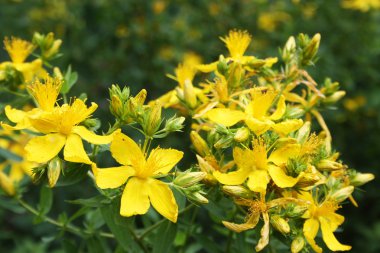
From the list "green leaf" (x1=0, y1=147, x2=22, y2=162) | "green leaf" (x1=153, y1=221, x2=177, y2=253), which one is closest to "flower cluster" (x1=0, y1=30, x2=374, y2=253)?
"green leaf" (x1=153, y1=221, x2=177, y2=253)

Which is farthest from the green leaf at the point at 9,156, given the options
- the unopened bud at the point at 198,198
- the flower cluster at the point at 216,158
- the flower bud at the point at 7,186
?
the unopened bud at the point at 198,198

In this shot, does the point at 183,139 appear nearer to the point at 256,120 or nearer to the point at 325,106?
the point at 325,106

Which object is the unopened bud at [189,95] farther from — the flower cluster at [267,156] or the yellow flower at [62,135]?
the yellow flower at [62,135]

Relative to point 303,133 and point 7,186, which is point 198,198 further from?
point 7,186

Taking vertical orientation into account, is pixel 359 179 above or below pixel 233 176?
below

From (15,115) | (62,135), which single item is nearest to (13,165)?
(15,115)

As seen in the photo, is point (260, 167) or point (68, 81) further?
point (68, 81)

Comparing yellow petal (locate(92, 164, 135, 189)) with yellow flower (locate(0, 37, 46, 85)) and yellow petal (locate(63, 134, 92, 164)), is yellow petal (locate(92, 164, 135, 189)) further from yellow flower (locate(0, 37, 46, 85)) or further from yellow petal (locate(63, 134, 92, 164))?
yellow flower (locate(0, 37, 46, 85))
